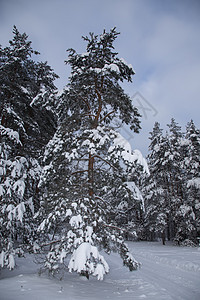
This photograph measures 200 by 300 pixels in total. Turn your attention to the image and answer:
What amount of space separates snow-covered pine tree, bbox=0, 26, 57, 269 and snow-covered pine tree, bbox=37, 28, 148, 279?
128 centimetres

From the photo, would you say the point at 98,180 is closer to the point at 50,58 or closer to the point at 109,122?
the point at 109,122

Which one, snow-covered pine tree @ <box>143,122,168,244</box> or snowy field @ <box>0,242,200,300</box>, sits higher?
snow-covered pine tree @ <box>143,122,168,244</box>

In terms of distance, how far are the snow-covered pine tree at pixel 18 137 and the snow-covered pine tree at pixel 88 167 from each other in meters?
1.28

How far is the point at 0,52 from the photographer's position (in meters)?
9.94

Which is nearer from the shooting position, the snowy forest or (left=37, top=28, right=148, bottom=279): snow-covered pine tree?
(left=37, top=28, right=148, bottom=279): snow-covered pine tree

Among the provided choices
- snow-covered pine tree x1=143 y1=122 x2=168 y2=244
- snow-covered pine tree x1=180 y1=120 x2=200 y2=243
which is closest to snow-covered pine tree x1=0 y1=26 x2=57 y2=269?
snow-covered pine tree x1=180 y1=120 x2=200 y2=243

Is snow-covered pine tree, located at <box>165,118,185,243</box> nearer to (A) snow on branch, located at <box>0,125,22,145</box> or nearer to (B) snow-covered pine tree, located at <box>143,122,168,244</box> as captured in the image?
(B) snow-covered pine tree, located at <box>143,122,168,244</box>

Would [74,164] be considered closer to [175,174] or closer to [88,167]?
[88,167]

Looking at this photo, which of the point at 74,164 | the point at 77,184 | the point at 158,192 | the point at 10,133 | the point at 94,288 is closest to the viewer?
the point at 94,288

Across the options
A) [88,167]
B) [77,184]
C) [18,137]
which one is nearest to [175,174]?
[88,167]

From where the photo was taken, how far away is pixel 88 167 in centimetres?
Result: 771

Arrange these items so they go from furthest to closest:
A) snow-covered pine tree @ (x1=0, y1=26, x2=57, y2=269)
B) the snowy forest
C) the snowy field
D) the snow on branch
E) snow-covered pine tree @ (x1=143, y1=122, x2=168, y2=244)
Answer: snow-covered pine tree @ (x1=143, y1=122, x2=168, y2=244) < the snow on branch < snow-covered pine tree @ (x1=0, y1=26, x2=57, y2=269) < the snowy forest < the snowy field

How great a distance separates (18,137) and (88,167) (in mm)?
3499

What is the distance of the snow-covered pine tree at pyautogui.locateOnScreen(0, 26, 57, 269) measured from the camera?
7.24m
